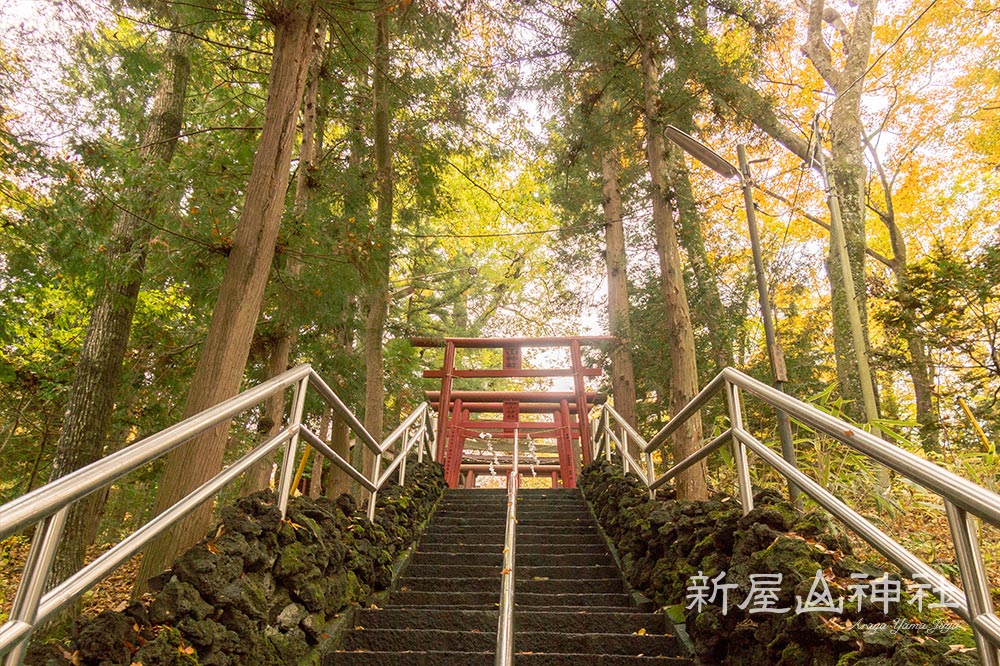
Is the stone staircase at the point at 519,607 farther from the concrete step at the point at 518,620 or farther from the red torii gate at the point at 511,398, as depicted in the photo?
the red torii gate at the point at 511,398

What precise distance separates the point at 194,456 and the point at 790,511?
3.42m

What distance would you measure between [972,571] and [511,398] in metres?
8.83

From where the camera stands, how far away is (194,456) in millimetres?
3762

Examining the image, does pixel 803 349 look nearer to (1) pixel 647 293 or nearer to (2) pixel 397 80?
(1) pixel 647 293

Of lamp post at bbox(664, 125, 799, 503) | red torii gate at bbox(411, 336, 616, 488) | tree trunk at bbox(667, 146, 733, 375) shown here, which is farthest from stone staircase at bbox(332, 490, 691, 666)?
tree trunk at bbox(667, 146, 733, 375)

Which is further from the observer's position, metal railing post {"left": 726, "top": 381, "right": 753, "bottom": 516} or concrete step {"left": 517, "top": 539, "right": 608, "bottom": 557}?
concrete step {"left": 517, "top": 539, "right": 608, "bottom": 557}

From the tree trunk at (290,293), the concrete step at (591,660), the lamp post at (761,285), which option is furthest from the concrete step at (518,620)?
the tree trunk at (290,293)

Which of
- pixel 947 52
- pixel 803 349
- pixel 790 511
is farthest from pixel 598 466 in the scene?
pixel 947 52

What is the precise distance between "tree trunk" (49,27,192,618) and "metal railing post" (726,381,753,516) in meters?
4.92

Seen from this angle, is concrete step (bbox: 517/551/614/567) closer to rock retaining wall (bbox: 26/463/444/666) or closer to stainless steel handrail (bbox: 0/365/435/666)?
rock retaining wall (bbox: 26/463/444/666)

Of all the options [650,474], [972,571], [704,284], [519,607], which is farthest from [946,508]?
[704,284]

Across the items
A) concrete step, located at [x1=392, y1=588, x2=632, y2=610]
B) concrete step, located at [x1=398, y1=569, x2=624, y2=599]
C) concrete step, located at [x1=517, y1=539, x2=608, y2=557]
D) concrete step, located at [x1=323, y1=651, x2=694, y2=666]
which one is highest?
concrete step, located at [x1=517, y1=539, x2=608, y2=557]

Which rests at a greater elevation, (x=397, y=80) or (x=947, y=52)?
(x=947, y=52)

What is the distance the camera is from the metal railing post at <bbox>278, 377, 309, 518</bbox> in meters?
3.04
